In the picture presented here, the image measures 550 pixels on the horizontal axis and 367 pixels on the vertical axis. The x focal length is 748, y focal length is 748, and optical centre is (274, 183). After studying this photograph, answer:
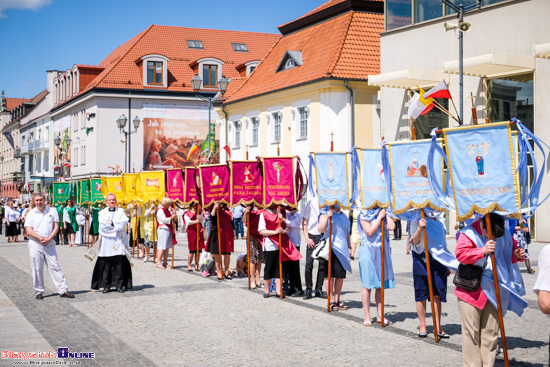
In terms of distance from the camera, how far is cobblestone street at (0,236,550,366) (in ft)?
27.5

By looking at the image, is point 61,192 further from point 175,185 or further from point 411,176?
A: point 411,176

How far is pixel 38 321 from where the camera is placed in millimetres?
10875

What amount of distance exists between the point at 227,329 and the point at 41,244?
191 inches

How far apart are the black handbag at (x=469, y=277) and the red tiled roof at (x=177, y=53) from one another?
52763 millimetres

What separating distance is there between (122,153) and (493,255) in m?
54.2

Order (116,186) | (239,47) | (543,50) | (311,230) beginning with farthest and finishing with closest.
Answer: (239,47)
(116,186)
(543,50)
(311,230)

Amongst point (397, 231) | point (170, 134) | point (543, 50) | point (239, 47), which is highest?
point (239, 47)

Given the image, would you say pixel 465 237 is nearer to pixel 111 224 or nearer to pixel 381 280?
pixel 381 280

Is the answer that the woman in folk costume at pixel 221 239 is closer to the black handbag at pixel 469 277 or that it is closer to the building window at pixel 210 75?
the black handbag at pixel 469 277

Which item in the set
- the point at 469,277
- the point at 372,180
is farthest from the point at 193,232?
the point at 469,277

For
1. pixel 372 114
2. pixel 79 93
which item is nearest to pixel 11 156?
pixel 79 93

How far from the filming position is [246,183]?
599 inches

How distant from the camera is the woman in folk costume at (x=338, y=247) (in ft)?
39.1

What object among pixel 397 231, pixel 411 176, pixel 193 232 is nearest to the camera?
pixel 411 176
